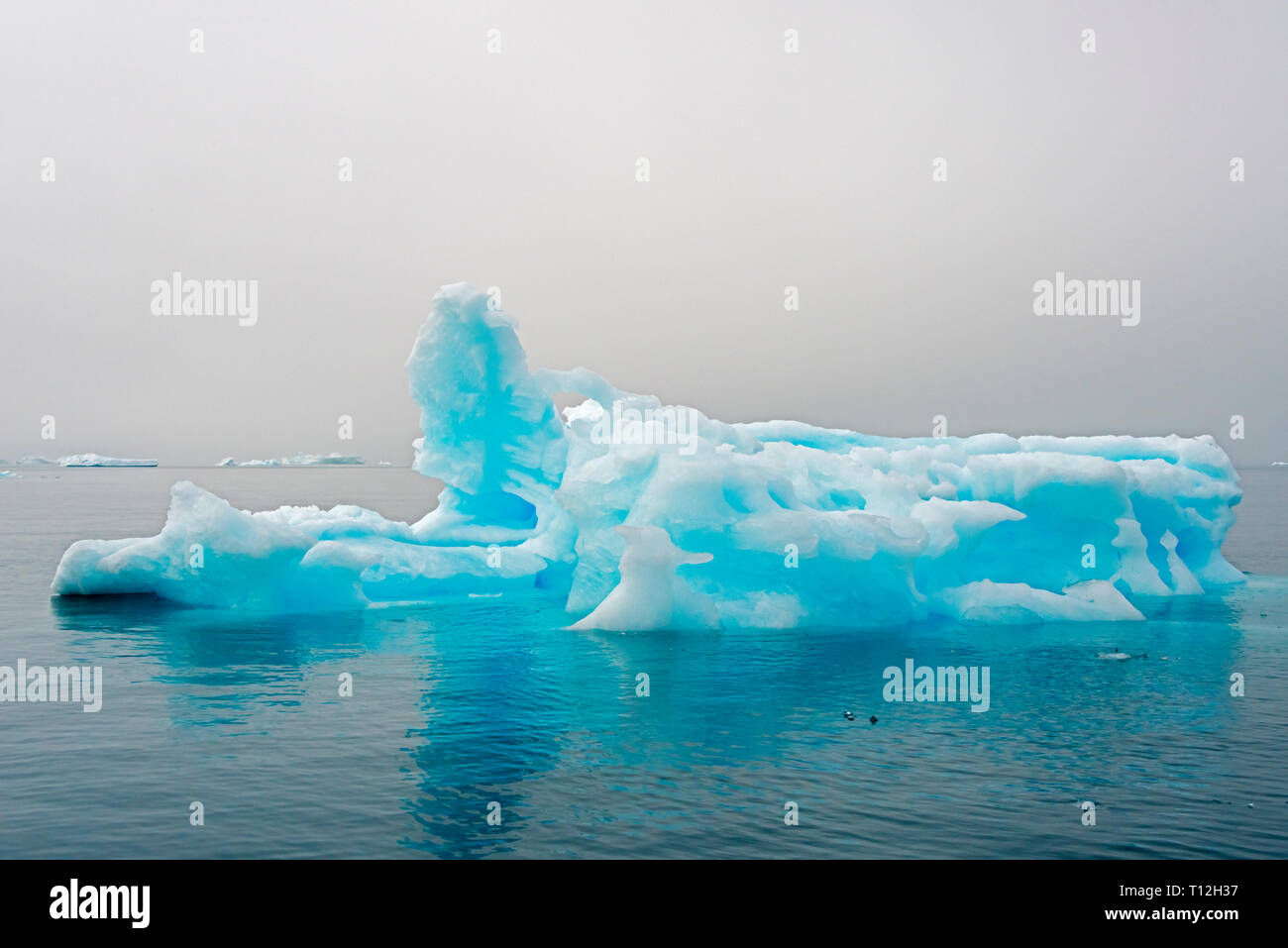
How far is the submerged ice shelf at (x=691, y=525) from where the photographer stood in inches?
920

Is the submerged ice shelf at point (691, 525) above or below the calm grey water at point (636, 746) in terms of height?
above

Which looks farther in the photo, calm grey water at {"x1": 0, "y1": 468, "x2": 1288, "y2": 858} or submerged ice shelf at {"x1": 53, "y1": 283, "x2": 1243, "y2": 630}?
submerged ice shelf at {"x1": 53, "y1": 283, "x2": 1243, "y2": 630}

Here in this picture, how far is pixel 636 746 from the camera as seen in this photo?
45.5 ft

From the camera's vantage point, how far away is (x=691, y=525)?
74.6 ft

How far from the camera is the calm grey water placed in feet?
34.4

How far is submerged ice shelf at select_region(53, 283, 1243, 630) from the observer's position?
76.7ft

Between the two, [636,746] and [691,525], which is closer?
[636,746]

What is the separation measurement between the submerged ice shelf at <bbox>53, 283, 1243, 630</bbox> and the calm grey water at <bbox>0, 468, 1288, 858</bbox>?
5.10 feet

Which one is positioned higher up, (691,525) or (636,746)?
(691,525)

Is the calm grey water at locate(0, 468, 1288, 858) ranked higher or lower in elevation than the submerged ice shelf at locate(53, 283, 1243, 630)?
lower

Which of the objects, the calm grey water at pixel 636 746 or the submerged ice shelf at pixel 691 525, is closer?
the calm grey water at pixel 636 746

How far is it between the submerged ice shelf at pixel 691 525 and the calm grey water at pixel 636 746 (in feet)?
5.10

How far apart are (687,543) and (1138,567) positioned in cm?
1585

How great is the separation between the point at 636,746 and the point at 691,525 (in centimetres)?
932
